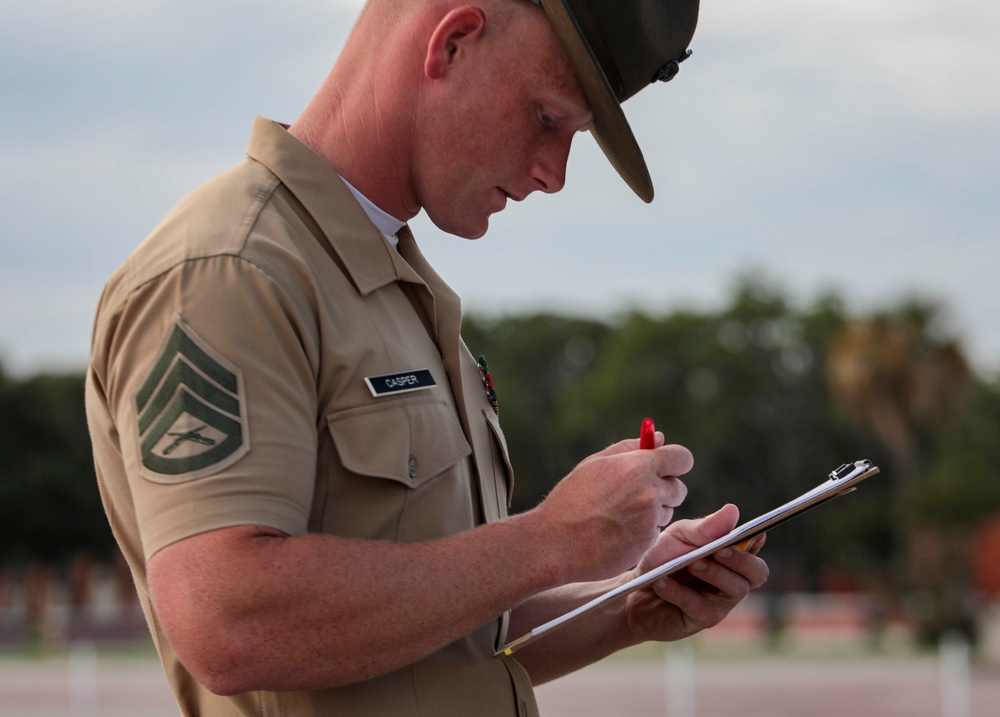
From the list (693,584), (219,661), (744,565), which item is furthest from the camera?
(693,584)

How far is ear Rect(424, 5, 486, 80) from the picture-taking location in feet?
6.93

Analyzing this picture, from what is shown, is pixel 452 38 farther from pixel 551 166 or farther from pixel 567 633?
pixel 567 633

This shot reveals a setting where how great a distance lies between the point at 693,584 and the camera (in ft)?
8.48

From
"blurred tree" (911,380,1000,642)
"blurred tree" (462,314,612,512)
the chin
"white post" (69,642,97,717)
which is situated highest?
the chin

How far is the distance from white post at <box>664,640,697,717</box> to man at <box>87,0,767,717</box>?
14621mm

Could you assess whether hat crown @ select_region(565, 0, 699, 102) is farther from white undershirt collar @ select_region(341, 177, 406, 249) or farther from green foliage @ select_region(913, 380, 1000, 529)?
green foliage @ select_region(913, 380, 1000, 529)

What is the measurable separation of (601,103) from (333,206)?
48 cm

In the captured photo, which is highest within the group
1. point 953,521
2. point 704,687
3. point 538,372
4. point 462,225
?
point 462,225

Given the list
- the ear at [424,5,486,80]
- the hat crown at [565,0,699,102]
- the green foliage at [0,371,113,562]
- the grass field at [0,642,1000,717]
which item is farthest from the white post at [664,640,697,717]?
the green foliage at [0,371,113,562]

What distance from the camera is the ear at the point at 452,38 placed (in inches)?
83.2

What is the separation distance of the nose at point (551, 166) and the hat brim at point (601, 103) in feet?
0.26

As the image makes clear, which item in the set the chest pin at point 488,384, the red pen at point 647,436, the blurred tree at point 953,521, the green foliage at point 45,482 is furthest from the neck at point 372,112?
the green foliage at point 45,482

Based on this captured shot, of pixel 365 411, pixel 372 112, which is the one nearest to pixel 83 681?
pixel 372 112

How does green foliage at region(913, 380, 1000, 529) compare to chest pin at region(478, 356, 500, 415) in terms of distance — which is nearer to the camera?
chest pin at region(478, 356, 500, 415)
